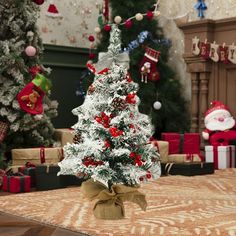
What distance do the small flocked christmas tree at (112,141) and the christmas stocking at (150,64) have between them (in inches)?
166

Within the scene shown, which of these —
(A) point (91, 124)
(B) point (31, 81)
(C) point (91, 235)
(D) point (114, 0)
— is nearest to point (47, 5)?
(D) point (114, 0)

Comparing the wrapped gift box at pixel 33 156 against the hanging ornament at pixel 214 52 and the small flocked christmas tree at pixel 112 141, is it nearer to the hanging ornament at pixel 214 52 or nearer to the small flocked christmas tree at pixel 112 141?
the small flocked christmas tree at pixel 112 141

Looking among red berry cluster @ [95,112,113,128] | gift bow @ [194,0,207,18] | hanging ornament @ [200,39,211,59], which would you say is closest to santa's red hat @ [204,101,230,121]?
hanging ornament @ [200,39,211,59]

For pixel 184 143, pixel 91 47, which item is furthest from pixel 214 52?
pixel 91 47

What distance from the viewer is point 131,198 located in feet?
14.4

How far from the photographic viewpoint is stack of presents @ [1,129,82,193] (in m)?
6.09

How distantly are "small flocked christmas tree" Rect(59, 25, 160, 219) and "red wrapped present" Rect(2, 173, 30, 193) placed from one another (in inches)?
69.3

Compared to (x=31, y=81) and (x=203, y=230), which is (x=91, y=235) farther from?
(x=31, y=81)

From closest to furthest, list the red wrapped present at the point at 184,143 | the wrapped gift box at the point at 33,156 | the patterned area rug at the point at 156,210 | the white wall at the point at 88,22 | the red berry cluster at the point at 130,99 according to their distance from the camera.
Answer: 1. the patterned area rug at the point at 156,210
2. the red berry cluster at the point at 130,99
3. the wrapped gift box at the point at 33,156
4. the red wrapped present at the point at 184,143
5. the white wall at the point at 88,22

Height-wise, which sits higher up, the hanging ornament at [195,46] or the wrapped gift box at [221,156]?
the hanging ornament at [195,46]

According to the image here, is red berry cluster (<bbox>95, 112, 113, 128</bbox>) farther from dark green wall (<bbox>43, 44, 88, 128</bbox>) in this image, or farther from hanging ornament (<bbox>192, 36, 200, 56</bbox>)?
dark green wall (<bbox>43, 44, 88, 128</bbox>)

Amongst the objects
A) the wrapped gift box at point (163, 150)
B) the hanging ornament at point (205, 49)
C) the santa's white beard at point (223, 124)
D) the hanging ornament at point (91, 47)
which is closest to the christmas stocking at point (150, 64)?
the hanging ornament at point (205, 49)

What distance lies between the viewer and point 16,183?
19.8ft

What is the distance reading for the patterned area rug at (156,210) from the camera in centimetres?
405
